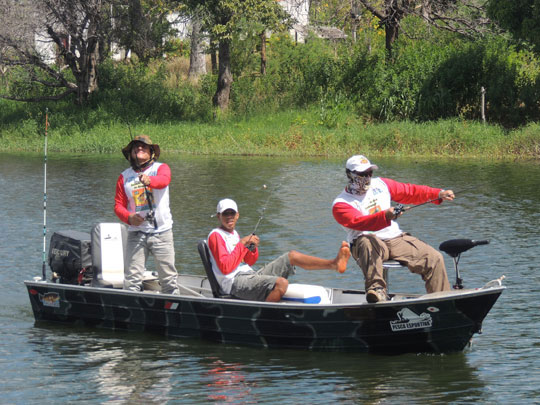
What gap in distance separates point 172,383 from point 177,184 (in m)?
14.5

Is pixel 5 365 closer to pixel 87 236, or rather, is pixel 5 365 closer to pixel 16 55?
pixel 87 236

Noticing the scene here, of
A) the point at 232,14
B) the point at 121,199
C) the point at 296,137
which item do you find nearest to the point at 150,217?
the point at 121,199

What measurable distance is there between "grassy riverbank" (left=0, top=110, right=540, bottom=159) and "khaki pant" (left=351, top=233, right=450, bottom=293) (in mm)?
18639

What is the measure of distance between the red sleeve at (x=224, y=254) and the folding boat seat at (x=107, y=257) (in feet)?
5.03

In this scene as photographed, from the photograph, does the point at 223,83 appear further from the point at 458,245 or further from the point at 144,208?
the point at 458,245

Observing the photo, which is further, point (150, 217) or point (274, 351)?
point (150, 217)

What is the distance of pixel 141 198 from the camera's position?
10.1 metres

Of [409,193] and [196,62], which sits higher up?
[196,62]

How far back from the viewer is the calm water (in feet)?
28.5

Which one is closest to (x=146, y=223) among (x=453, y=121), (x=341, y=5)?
(x=453, y=121)

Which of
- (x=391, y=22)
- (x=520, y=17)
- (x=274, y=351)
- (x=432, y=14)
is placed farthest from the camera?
(x=391, y=22)

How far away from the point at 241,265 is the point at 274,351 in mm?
913

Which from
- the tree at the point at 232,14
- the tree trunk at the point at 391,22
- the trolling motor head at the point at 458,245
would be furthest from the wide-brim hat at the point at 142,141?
the tree trunk at the point at 391,22

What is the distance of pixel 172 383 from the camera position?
8.90m
